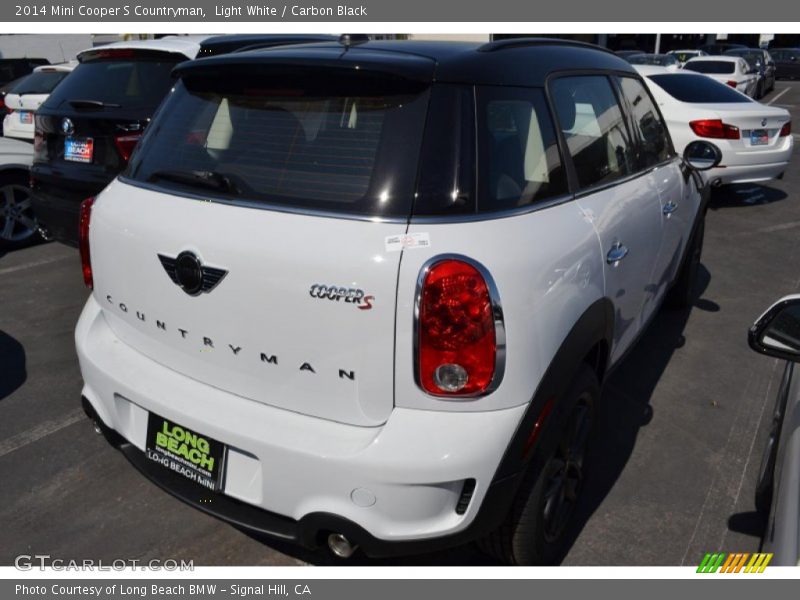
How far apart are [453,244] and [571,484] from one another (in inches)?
48.2

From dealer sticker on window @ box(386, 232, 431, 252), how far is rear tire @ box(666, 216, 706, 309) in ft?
10.1

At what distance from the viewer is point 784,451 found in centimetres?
225

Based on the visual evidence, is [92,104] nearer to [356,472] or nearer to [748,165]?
[356,472]

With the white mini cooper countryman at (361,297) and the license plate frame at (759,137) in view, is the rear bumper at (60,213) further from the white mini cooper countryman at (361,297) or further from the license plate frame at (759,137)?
the license plate frame at (759,137)

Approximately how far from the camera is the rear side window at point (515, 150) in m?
2.06

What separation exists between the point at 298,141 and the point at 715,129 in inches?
278

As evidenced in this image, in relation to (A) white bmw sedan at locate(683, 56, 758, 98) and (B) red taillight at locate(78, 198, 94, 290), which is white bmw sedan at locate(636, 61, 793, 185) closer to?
(B) red taillight at locate(78, 198, 94, 290)

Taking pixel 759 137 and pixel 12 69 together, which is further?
pixel 12 69

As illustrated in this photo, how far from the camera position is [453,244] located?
1.88m

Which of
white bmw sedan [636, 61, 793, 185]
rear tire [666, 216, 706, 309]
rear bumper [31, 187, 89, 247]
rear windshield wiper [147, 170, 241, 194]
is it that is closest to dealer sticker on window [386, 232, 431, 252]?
rear windshield wiper [147, 170, 241, 194]

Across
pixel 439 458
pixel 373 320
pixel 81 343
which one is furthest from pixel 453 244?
pixel 81 343

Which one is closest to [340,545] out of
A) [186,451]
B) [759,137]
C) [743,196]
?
[186,451]

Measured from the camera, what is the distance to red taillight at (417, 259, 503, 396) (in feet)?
6.08

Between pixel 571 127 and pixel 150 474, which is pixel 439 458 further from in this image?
pixel 571 127
